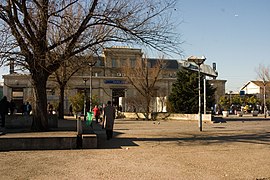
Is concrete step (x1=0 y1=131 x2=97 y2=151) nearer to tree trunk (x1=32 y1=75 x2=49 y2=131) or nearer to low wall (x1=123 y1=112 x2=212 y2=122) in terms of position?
tree trunk (x1=32 y1=75 x2=49 y2=131)

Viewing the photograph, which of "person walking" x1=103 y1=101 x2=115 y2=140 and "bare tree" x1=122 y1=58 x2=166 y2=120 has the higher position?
"bare tree" x1=122 y1=58 x2=166 y2=120

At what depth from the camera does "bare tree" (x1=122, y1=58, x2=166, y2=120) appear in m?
39.4

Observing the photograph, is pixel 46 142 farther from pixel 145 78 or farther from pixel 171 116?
pixel 145 78

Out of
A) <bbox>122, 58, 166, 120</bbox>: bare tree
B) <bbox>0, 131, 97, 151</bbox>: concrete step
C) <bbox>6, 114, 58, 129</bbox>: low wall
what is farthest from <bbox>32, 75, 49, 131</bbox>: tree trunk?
<bbox>122, 58, 166, 120</bbox>: bare tree

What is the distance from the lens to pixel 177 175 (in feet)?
25.1

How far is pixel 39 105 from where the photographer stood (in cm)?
1445

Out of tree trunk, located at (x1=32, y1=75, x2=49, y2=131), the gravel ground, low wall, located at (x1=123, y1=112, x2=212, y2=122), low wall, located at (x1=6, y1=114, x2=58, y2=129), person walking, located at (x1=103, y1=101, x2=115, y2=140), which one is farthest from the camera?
low wall, located at (x1=123, y1=112, x2=212, y2=122)

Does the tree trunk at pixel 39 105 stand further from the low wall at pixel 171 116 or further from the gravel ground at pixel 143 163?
the low wall at pixel 171 116

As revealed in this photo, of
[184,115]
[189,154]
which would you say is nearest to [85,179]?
[189,154]

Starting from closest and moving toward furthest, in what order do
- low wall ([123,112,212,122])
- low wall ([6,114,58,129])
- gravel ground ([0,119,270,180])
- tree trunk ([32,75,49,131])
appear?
gravel ground ([0,119,270,180]) < tree trunk ([32,75,49,131]) < low wall ([6,114,58,129]) < low wall ([123,112,212,122])

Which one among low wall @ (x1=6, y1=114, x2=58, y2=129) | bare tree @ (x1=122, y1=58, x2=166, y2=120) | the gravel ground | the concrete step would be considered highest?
bare tree @ (x1=122, y1=58, x2=166, y2=120)

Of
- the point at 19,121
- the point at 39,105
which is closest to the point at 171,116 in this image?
the point at 19,121

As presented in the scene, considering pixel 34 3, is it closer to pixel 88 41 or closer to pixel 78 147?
pixel 88 41

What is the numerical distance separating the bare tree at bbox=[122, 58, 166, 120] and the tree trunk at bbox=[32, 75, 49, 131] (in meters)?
24.2
